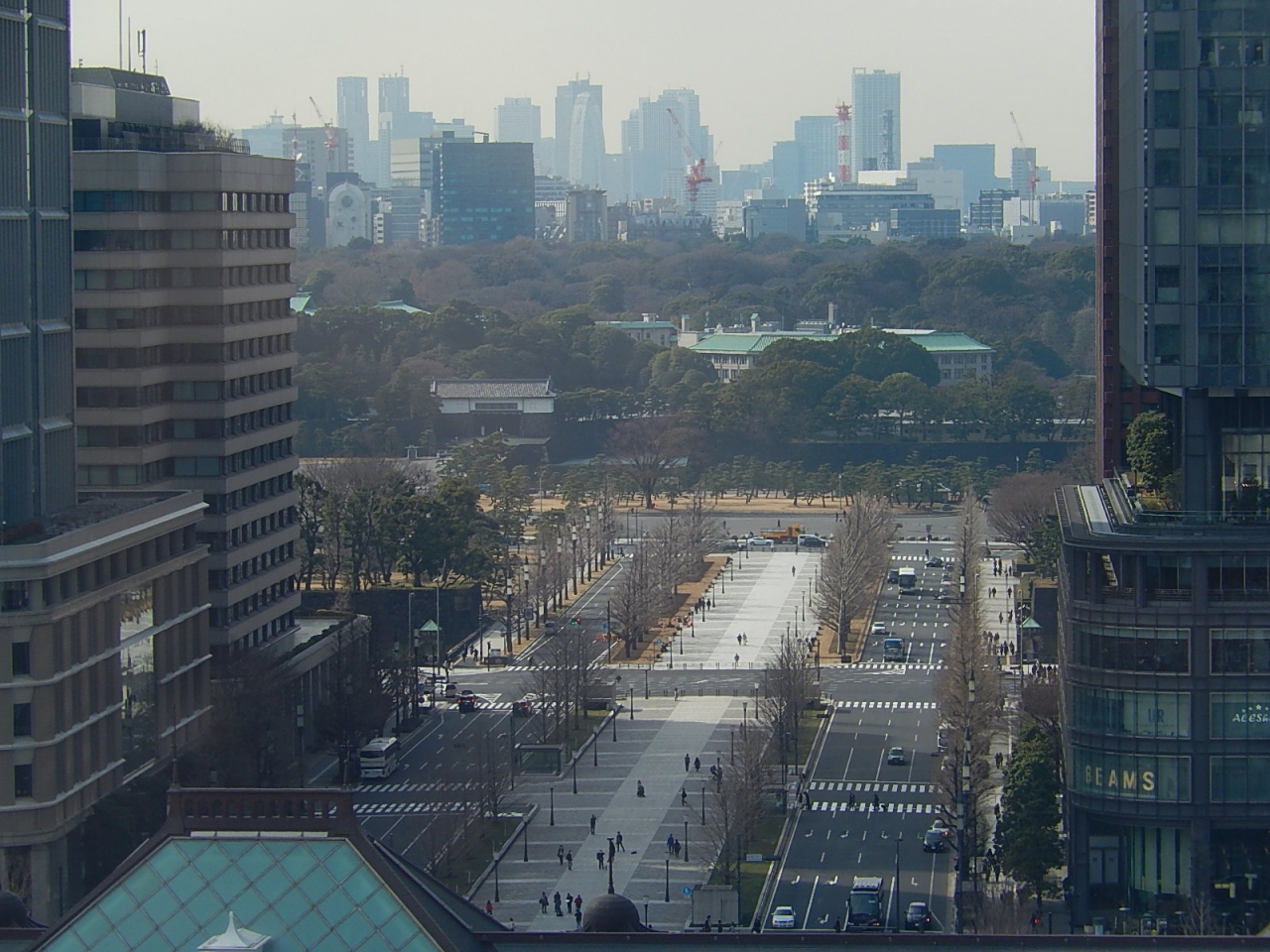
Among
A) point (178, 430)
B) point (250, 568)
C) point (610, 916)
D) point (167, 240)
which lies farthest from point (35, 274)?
point (610, 916)

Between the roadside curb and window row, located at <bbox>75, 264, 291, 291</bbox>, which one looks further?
window row, located at <bbox>75, 264, 291, 291</bbox>

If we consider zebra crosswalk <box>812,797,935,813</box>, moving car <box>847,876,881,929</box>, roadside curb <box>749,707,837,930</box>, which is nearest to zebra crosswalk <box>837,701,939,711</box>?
roadside curb <box>749,707,837,930</box>

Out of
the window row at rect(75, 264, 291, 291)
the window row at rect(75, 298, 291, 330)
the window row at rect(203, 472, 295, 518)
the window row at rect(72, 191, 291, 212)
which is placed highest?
the window row at rect(72, 191, 291, 212)

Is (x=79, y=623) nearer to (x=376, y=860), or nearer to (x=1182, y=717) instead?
(x=1182, y=717)

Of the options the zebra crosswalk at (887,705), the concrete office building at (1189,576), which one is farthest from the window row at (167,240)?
the concrete office building at (1189,576)

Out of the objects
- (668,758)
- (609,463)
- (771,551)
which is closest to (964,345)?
(609,463)

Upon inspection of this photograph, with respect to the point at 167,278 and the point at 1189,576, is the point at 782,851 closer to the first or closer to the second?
the point at 1189,576

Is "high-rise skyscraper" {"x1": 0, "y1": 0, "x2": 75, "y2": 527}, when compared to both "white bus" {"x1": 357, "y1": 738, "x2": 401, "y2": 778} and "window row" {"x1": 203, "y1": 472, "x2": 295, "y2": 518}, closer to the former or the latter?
"window row" {"x1": 203, "y1": 472, "x2": 295, "y2": 518}
